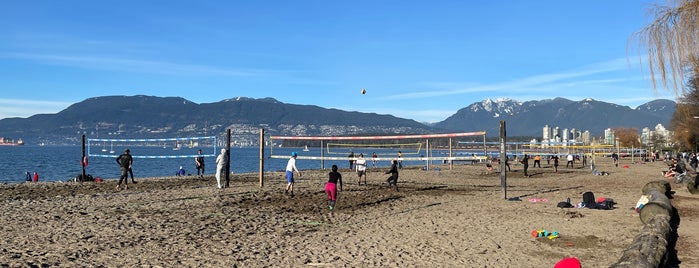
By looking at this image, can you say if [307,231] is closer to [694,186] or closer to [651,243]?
[651,243]

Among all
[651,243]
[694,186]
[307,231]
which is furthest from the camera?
[694,186]

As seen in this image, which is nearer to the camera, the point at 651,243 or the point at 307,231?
the point at 651,243

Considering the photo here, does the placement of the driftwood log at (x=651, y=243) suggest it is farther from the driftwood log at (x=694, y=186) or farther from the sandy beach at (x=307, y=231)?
the driftwood log at (x=694, y=186)

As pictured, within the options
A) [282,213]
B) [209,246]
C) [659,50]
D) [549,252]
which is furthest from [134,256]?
[659,50]

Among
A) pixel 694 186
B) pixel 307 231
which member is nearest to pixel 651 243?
pixel 307 231

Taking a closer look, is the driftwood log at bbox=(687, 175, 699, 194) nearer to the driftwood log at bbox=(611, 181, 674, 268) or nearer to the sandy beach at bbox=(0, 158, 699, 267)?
the sandy beach at bbox=(0, 158, 699, 267)

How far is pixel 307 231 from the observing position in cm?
931

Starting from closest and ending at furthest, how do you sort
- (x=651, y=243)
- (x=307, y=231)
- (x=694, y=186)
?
(x=651, y=243), (x=307, y=231), (x=694, y=186)

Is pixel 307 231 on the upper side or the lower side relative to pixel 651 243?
lower

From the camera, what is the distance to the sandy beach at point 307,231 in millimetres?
7121

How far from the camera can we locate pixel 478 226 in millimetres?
10055

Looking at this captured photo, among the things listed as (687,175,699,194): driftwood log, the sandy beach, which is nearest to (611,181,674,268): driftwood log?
the sandy beach

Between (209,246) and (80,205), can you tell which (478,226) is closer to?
(209,246)

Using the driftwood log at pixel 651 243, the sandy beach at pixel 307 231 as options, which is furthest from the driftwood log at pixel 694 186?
the driftwood log at pixel 651 243
